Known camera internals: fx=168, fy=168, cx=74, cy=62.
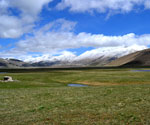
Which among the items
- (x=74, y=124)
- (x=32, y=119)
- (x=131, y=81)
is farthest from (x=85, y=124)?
(x=131, y=81)

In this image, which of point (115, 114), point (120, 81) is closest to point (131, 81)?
point (120, 81)

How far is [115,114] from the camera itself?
15578 mm

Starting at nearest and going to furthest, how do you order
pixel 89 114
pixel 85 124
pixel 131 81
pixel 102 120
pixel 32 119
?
1. pixel 85 124
2. pixel 102 120
3. pixel 32 119
4. pixel 89 114
5. pixel 131 81

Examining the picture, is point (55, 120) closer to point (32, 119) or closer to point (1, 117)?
point (32, 119)

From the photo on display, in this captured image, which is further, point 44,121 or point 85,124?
point 44,121

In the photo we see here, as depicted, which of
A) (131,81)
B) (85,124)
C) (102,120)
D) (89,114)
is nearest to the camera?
(85,124)

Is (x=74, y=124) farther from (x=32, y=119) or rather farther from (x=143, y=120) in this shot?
(x=143, y=120)

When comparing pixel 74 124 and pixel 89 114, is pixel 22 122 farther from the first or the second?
pixel 89 114

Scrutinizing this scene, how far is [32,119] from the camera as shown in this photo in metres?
15.0

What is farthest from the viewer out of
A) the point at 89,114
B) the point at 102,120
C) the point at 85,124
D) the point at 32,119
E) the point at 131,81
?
the point at 131,81

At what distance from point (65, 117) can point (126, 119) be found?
5284 millimetres

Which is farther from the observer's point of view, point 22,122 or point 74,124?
point 22,122

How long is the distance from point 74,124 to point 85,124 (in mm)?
850

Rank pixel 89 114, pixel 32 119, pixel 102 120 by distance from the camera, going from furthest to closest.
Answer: pixel 89 114, pixel 32 119, pixel 102 120
